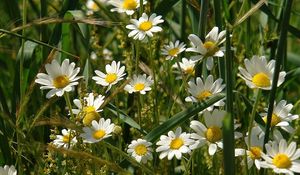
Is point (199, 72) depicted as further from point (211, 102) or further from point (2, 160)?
point (2, 160)

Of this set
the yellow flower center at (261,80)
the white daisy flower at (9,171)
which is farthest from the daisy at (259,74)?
the white daisy flower at (9,171)

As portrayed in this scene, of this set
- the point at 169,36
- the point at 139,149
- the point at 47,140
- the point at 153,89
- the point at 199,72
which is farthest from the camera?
the point at 169,36

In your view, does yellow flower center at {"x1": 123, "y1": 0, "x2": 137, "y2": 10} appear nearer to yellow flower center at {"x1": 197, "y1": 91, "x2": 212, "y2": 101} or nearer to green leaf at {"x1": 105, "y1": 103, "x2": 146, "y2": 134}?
green leaf at {"x1": 105, "y1": 103, "x2": 146, "y2": 134}

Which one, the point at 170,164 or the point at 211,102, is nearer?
the point at 211,102

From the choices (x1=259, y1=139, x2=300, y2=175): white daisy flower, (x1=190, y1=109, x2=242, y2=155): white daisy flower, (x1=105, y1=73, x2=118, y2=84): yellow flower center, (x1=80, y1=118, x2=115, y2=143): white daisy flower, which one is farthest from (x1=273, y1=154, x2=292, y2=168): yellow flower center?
(x1=105, y1=73, x2=118, y2=84): yellow flower center

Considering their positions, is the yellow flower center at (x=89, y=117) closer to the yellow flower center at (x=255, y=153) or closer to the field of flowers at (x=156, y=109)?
the field of flowers at (x=156, y=109)

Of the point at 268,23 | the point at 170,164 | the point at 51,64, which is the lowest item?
the point at 170,164

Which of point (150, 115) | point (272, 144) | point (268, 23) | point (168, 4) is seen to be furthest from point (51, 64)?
point (268, 23)

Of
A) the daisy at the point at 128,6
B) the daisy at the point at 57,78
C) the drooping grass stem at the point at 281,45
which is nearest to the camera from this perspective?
the drooping grass stem at the point at 281,45
